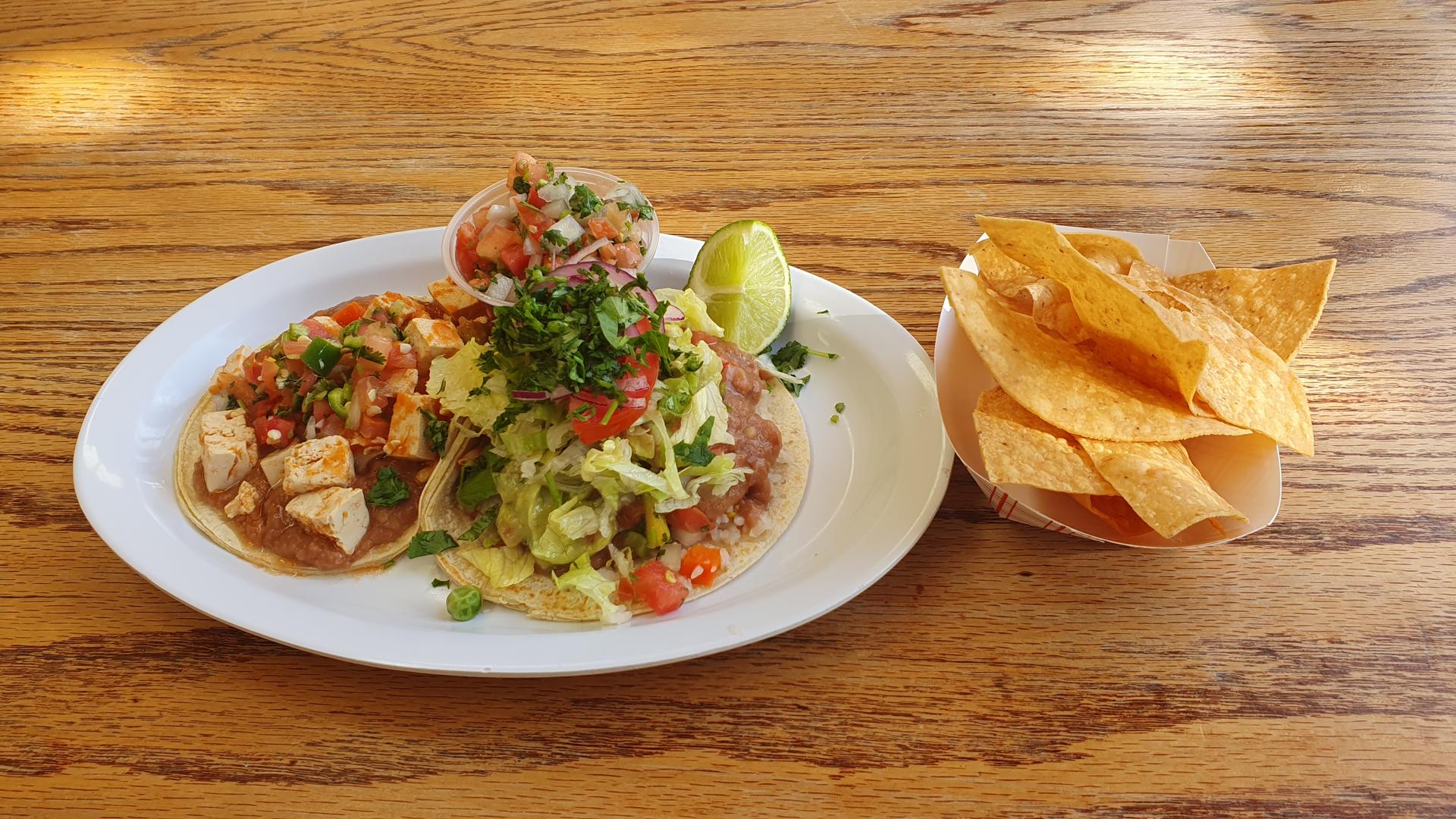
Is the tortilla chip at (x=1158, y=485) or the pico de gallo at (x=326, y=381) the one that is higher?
the tortilla chip at (x=1158, y=485)

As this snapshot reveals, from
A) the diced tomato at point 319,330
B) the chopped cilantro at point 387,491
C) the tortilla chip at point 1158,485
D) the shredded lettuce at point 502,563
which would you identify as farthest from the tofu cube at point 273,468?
the tortilla chip at point 1158,485

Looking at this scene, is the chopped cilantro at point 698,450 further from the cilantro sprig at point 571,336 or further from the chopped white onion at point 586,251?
the chopped white onion at point 586,251

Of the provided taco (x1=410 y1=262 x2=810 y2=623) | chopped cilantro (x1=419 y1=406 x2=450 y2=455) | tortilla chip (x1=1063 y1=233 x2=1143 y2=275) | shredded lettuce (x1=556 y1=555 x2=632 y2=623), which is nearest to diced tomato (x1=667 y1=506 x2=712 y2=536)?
taco (x1=410 y1=262 x2=810 y2=623)

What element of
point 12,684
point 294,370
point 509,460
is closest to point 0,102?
point 294,370

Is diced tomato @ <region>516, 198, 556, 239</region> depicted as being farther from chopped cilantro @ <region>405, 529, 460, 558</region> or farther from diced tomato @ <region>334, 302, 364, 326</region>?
chopped cilantro @ <region>405, 529, 460, 558</region>

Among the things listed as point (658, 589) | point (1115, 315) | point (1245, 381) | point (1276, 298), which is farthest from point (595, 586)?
point (1276, 298)

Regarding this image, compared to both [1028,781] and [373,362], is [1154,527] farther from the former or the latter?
[373,362]
